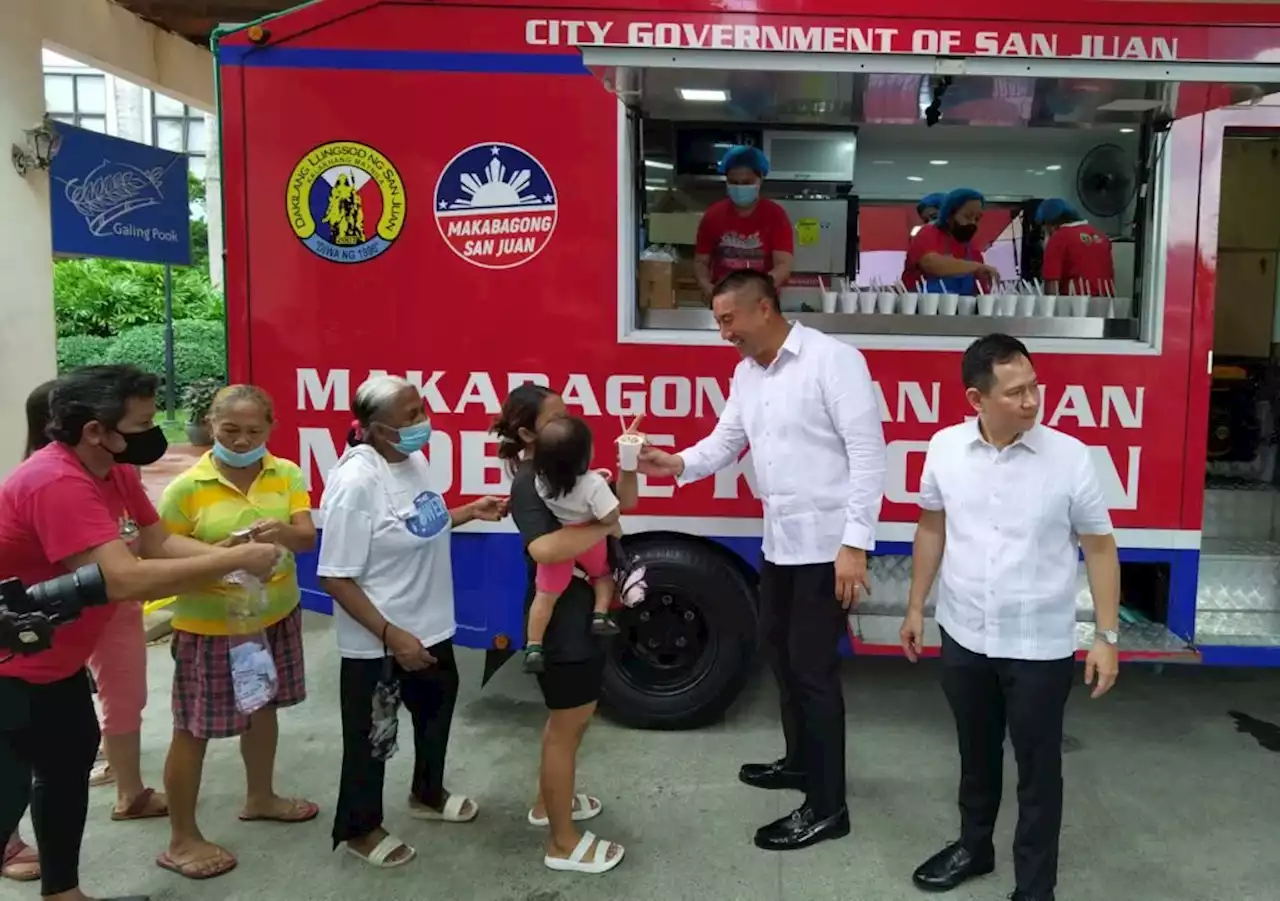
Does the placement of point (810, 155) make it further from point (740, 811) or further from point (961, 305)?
point (740, 811)

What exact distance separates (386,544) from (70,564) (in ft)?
2.59

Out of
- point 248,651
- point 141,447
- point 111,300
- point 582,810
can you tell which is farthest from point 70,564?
point 111,300

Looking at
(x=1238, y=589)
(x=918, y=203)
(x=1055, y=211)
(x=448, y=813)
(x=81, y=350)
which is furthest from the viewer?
(x=81, y=350)

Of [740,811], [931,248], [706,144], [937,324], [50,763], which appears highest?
[706,144]

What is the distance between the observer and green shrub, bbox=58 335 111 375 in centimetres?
1820

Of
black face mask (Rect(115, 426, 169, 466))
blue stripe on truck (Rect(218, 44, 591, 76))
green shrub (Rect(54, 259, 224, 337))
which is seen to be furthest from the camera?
green shrub (Rect(54, 259, 224, 337))

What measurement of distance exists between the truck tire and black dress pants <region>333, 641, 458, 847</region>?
0.85m

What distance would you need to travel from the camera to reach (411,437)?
9.59 ft

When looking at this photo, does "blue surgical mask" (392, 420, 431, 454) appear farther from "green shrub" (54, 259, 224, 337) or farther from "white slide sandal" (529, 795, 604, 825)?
"green shrub" (54, 259, 224, 337)

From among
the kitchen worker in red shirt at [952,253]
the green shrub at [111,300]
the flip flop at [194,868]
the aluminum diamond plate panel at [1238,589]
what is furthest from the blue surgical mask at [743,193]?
the green shrub at [111,300]

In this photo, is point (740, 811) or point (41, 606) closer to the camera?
point (41, 606)

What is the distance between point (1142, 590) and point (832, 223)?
118 inches

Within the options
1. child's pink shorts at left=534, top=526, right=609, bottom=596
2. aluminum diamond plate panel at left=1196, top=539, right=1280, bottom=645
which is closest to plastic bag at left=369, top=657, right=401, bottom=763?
child's pink shorts at left=534, top=526, right=609, bottom=596

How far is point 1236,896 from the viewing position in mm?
3020
